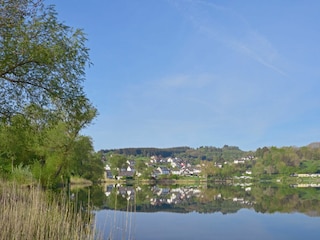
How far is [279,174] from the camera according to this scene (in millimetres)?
119688

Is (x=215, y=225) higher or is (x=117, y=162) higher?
(x=117, y=162)

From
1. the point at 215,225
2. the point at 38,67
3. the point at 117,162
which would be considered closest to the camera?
the point at 38,67

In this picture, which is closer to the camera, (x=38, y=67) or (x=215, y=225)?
(x=38, y=67)

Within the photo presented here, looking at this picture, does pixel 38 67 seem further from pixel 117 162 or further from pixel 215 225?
pixel 117 162

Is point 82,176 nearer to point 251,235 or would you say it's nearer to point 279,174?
point 251,235

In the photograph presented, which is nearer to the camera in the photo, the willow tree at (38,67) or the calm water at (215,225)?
the willow tree at (38,67)

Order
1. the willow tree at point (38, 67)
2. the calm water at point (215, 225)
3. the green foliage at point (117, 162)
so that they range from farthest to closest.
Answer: the green foliage at point (117, 162)
the calm water at point (215, 225)
the willow tree at point (38, 67)

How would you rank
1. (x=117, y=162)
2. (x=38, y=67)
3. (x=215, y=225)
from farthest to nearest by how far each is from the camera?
(x=117, y=162) < (x=215, y=225) < (x=38, y=67)

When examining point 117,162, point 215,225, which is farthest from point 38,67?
point 117,162

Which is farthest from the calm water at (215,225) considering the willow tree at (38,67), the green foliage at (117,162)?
the green foliage at (117,162)

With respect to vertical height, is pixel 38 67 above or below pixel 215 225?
above

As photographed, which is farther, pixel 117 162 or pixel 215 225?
pixel 117 162

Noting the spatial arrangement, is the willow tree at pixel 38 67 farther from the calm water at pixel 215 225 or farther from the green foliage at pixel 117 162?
the green foliage at pixel 117 162

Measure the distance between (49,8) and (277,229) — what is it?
16.7m
